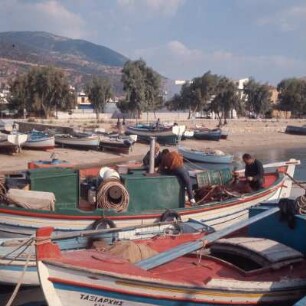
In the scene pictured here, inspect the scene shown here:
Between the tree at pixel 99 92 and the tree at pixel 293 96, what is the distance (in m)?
35.3

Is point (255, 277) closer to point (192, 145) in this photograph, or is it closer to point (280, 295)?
point (280, 295)

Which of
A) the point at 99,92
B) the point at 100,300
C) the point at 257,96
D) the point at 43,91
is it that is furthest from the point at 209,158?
the point at 257,96

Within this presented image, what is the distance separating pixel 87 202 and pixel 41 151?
86.0 feet

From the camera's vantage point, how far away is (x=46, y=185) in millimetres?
11789

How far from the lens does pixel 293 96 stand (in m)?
93.2

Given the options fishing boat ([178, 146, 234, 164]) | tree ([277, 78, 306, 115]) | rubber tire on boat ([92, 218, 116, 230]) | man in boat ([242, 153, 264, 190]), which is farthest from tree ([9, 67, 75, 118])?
rubber tire on boat ([92, 218, 116, 230])

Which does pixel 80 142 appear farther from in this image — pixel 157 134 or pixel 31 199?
pixel 31 199

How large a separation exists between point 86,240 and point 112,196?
1.94 m

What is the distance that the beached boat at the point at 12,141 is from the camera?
35500 millimetres

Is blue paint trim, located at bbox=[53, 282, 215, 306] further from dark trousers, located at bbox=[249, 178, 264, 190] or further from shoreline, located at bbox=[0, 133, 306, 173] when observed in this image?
shoreline, located at bbox=[0, 133, 306, 173]

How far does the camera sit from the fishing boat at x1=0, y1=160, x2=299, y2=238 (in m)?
10.9

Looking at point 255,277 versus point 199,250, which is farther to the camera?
point 199,250

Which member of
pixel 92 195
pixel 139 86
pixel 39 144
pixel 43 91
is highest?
pixel 139 86

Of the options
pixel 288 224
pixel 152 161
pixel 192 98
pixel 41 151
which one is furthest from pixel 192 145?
pixel 288 224
